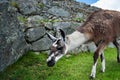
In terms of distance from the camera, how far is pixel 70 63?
14.1 metres

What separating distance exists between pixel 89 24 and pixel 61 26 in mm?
3489

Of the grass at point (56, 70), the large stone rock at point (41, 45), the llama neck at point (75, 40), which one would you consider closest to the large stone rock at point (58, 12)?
the large stone rock at point (41, 45)

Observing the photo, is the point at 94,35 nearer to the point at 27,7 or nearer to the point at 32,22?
the point at 32,22

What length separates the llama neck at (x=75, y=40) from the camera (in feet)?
39.1

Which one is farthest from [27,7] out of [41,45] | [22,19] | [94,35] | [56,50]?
[56,50]

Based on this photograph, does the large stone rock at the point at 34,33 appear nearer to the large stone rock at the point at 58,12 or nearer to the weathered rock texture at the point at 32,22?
the weathered rock texture at the point at 32,22

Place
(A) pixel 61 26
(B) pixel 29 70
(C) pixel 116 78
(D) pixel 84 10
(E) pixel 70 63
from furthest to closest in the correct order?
(D) pixel 84 10 < (A) pixel 61 26 < (E) pixel 70 63 < (B) pixel 29 70 < (C) pixel 116 78

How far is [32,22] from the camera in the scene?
1527 cm

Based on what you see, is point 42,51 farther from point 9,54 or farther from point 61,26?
point 9,54

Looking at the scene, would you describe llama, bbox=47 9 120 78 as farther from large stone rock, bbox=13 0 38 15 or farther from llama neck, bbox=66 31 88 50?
large stone rock, bbox=13 0 38 15

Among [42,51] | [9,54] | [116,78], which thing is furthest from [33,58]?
[116,78]

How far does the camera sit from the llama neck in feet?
39.1

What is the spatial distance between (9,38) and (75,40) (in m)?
2.43

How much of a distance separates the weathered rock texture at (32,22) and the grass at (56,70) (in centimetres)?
50
